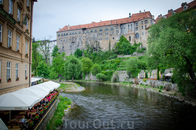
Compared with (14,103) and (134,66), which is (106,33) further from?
(14,103)

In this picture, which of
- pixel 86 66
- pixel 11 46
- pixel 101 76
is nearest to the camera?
pixel 11 46

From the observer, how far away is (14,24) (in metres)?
9.84

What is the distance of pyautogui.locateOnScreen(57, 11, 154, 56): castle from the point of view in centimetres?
6345

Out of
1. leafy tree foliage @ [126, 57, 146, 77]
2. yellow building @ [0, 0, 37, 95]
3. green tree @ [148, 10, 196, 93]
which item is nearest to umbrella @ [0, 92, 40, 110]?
yellow building @ [0, 0, 37, 95]

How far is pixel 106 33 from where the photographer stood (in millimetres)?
75250

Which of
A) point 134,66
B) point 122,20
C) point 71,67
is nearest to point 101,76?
point 71,67

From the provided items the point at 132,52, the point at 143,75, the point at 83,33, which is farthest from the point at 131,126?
the point at 83,33

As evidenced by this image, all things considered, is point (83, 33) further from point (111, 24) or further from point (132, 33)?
point (132, 33)

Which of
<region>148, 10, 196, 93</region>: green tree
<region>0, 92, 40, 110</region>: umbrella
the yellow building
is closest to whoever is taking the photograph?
<region>0, 92, 40, 110</region>: umbrella

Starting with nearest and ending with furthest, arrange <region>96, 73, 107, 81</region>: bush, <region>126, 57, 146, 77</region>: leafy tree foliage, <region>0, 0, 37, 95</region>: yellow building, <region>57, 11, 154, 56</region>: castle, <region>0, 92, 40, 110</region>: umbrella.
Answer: <region>0, 92, 40, 110</region>: umbrella < <region>0, 0, 37, 95</region>: yellow building < <region>126, 57, 146, 77</region>: leafy tree foliage < <region>96, 73, 107, 81</region>: bush < <region>57, 11, 154, 56</region>: castle

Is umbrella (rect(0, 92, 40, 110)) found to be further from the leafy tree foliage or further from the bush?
the bush

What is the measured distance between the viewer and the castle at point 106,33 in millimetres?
63453

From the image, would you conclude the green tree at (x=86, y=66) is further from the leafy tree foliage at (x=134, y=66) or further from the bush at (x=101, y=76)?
the leafy tree foliage at (x=134, y=66)

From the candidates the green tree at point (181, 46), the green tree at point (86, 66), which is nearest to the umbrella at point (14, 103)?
the green tree at point (181, 46)
